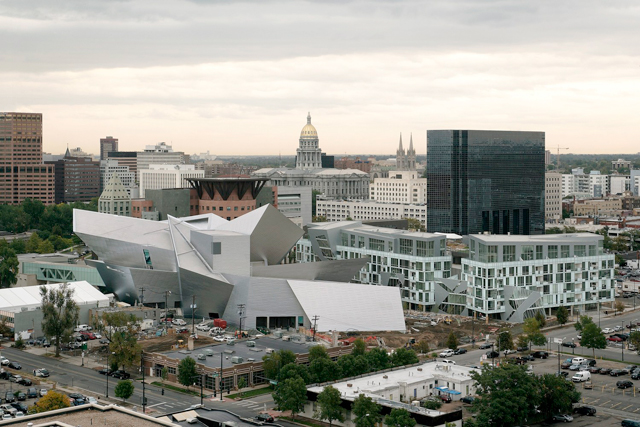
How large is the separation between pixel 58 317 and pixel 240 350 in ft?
49.8

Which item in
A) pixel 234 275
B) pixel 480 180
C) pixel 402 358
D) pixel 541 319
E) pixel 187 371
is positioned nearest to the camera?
pixel 187 371

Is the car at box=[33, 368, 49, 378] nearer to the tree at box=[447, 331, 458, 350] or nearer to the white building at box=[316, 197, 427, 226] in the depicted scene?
the tree at box=[447, 331, 458, 350]

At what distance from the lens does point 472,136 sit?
13662 cm

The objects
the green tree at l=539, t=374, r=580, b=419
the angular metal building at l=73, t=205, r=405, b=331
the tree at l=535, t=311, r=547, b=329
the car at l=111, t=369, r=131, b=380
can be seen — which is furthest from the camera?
the tree at l=535, t=311, r=547, b=329

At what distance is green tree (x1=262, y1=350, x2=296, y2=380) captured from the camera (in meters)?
61.8

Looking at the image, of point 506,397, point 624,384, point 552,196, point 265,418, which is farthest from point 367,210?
point 506,397

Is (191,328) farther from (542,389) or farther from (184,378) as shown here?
(542,389)

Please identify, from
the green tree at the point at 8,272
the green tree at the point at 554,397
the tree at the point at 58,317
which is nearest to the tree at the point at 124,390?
the tree at the point at 58,317

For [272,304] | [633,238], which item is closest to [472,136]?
[633,238]

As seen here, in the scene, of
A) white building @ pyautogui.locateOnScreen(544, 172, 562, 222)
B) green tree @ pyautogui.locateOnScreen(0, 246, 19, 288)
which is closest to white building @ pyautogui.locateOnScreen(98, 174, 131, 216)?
green tree @ pyautogui.locateOnScreen(0, 246, 19, 288)

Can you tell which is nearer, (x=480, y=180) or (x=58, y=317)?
(x=58, y=317)

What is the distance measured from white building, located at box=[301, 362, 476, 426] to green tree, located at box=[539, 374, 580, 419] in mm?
4235

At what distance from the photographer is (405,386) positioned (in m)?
57.2

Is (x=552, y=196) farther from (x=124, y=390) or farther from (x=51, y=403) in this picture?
(x=51, y=403)
